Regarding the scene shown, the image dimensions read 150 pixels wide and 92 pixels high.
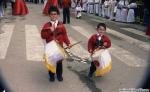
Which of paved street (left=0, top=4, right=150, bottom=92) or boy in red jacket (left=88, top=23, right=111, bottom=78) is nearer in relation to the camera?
paved street (left=0, top=4, right=150, bottom=92)

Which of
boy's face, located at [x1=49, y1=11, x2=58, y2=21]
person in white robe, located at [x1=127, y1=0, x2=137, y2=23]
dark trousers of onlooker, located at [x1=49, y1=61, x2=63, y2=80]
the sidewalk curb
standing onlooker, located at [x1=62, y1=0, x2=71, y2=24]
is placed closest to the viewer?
boy's face, located at [x1=49, y1=11, x2=58, y2=21]

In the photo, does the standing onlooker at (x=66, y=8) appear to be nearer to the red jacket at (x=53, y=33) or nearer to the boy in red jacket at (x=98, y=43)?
the boy in red jacket at (x=98, y=43)

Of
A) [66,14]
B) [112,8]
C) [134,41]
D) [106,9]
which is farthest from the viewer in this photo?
[106,9]

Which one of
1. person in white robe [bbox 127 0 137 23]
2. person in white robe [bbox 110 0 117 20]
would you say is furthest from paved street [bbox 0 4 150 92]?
person in white robe [bbox 110 0 117 20]

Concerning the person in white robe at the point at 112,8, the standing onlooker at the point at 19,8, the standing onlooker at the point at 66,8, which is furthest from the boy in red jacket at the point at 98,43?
the person in white robe at the point at 112,8

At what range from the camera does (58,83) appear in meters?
7.56

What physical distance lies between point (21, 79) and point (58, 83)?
2.52 feet

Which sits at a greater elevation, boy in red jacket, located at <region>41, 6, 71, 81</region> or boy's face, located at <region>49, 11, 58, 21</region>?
boy's face, located at <region>49, 11, 58, 21</region>

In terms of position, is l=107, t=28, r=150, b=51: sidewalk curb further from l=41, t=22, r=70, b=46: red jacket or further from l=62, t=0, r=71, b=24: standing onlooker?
l=41, t=22, r=70, b=46: red jacket

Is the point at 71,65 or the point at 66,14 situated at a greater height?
the point at 66,14

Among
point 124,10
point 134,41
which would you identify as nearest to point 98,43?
point 134,41

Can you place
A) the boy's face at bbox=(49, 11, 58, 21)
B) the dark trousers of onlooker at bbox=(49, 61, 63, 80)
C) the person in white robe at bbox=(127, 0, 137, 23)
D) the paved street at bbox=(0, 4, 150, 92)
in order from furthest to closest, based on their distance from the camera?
the person in white robe at bbox=(127, 0, 137, 23) → the dark trousers of onlooker at bbox=(49, 61, 63, 80) → the paved street at bbox=(0, 4, 150, 92) → the boy's face at bbox=(49, 11, 58, 21)

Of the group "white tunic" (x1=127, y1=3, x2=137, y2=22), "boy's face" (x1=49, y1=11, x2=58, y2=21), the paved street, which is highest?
"boy's face" (x1=49, y1=11, x2=58, y2=21)

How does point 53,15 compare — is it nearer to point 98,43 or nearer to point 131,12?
point 98,43
